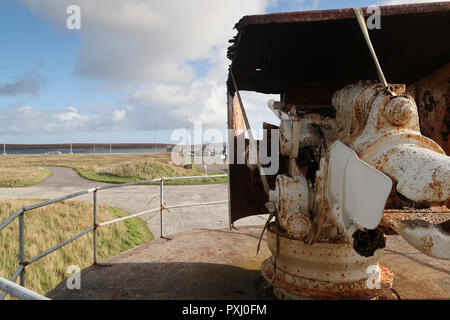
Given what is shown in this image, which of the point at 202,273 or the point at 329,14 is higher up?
the point at 329,14

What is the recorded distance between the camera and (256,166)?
3436 mm

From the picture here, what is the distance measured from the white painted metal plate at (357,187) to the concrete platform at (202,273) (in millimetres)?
1959

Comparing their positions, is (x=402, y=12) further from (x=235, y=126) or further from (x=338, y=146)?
(x=235, y=126)

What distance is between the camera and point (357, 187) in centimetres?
163

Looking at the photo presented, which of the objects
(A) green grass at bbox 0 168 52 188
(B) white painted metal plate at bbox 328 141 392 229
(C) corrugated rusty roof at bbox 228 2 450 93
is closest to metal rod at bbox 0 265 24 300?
(B) white painted metal plate at bbox 328 141 392 229

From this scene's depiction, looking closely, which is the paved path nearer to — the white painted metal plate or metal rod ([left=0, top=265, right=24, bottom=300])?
metal rod ([left=0, top=265, right=24, bottom=300])

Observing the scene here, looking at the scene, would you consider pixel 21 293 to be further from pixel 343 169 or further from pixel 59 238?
pixel 59 238

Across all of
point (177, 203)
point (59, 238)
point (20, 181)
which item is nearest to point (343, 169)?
point (59, 238)

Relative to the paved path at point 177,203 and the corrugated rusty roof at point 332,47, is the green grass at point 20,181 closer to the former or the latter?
the paved path at point 177,203

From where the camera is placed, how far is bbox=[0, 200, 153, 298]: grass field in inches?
302

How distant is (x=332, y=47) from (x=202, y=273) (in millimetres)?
2926
